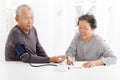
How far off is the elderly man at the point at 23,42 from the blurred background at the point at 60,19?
2.12 feet

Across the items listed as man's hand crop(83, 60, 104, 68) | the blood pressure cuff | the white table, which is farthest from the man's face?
man's hand crop(83, 60, 104, 68)

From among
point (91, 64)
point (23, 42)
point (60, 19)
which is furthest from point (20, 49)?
point (60, 19)

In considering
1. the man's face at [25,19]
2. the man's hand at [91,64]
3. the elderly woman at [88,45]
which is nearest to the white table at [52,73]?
the man's hand at [91,64]

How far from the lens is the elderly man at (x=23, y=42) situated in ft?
7.44

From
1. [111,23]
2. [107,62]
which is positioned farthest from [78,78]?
[111,23]

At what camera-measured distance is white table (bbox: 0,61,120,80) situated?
1.82m

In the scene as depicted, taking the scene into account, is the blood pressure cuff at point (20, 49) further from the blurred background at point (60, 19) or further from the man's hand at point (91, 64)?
the blurred background at point (60, 19)

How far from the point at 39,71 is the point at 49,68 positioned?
12cm

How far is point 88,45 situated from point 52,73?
0.65m

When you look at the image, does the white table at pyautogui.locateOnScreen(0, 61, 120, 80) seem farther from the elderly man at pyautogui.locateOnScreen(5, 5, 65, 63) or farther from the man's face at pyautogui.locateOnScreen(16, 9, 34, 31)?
the man's face at pyautogui.locateOnScreen(16, 9, 34, 31)

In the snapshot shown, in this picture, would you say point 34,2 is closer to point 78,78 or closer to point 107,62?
point 107,62

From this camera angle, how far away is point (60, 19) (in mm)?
Result: 3227

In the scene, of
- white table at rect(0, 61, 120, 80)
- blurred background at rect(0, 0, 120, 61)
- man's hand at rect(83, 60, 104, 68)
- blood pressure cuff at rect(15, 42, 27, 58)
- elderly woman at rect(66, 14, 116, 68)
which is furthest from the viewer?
blurred background at rect(0, 0, 120, 61)

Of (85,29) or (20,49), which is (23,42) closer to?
(20,49)
